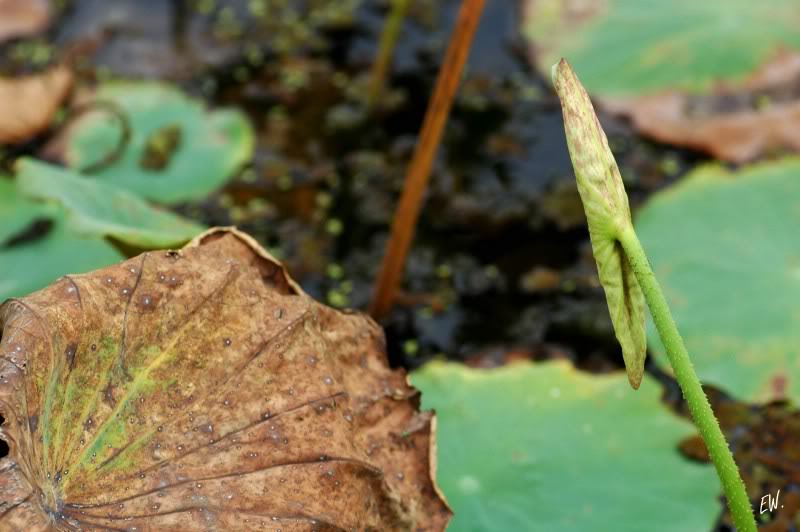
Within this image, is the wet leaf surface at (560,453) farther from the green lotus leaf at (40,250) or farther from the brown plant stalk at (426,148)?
the green lotus leaf at (40,250)

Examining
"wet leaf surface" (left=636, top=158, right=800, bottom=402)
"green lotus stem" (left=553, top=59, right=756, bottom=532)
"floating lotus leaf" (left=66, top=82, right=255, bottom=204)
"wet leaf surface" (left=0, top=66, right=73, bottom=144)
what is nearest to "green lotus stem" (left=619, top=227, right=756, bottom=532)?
"green lotus stem" (left=553, top=59, right=756, bottom=532)

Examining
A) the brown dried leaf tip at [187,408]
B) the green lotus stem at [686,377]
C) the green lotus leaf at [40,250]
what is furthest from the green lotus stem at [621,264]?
the green lotus leaf at [40,250]

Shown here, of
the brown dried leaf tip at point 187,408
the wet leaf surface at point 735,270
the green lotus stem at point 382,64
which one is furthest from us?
the green lotus stem at point 382,64

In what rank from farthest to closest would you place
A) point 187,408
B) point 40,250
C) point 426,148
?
point 40,250 < point 426,148 < point 187,408

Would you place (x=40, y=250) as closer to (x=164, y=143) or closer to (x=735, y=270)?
(x=164, y=143)

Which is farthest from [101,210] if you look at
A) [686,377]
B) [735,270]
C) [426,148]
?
[735,270]

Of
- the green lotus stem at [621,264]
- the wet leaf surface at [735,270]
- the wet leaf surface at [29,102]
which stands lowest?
the green lotus stem at [621,264]
